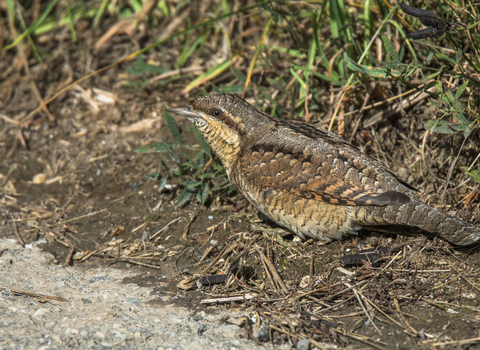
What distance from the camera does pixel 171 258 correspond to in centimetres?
387

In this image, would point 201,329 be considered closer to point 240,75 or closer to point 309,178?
point 309,178

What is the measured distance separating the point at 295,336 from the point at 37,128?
4.22 metres

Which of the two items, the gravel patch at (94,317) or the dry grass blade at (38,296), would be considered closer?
the gravel patch at (94,317)

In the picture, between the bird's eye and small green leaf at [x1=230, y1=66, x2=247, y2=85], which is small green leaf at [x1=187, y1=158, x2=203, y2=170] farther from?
small green leaf at [x1=230, y1=66, x2=247, y2=85]

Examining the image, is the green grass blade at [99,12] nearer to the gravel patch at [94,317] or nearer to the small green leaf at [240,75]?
the small green leaf at [240,75]

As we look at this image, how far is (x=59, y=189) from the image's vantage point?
4.83 m

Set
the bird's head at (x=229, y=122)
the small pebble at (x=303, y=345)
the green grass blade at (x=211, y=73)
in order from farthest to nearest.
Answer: the green grass blade at (x=211, y=73) < the bird's head at (x=229, y=122) < the small pebble at (x=303, y=345)

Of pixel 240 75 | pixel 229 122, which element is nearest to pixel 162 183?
pixel 229 122

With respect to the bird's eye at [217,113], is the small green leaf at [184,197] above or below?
below

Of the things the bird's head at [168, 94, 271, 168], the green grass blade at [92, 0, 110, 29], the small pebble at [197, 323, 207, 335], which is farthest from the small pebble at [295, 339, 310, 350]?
the green grass blade at [92, 0, 110, 29]

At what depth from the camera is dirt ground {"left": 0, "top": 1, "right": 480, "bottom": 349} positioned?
2.91 m

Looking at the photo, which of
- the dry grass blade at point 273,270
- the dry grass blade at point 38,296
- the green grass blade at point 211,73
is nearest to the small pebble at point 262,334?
the dry grass blade at point 273,270

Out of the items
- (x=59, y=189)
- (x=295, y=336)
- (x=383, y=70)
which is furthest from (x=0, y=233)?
(x=383, y=70)

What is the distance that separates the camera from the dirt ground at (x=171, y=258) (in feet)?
9.55
